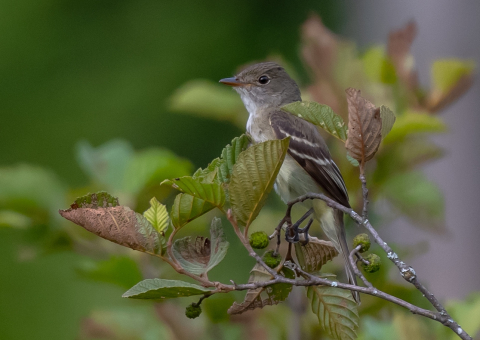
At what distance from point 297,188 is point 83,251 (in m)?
0.78

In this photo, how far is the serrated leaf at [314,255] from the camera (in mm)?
Answer: 1595

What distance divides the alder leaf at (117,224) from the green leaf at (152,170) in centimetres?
87

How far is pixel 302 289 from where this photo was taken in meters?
2.25

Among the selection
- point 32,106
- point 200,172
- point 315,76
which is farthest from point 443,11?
point 32,106

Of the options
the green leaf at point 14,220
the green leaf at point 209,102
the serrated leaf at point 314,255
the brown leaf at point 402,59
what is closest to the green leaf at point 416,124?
the brown leaf at point 402,59

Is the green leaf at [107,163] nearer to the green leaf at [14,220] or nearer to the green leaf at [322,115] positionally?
the green leaf at [14,220]

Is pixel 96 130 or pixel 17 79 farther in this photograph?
pixel 17 79

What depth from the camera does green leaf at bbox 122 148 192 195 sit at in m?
2.25

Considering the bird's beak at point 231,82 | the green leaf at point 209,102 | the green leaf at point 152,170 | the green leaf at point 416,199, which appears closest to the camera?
the green leaf at point 152,170

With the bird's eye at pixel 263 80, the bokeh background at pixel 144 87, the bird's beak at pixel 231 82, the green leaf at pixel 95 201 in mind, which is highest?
the bokeh background at pixel 144 87

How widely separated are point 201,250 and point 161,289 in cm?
A: 23

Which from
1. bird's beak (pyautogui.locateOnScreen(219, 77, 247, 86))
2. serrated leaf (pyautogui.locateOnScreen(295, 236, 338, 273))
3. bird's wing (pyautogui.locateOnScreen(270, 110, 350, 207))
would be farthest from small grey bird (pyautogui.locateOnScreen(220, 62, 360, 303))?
serrated leaf (pyautogui.locateOnScreen(295, 236, 338, 273))

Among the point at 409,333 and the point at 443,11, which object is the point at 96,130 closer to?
the point at 443,11

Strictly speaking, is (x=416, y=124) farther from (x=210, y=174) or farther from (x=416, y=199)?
(x=210, y=174)
